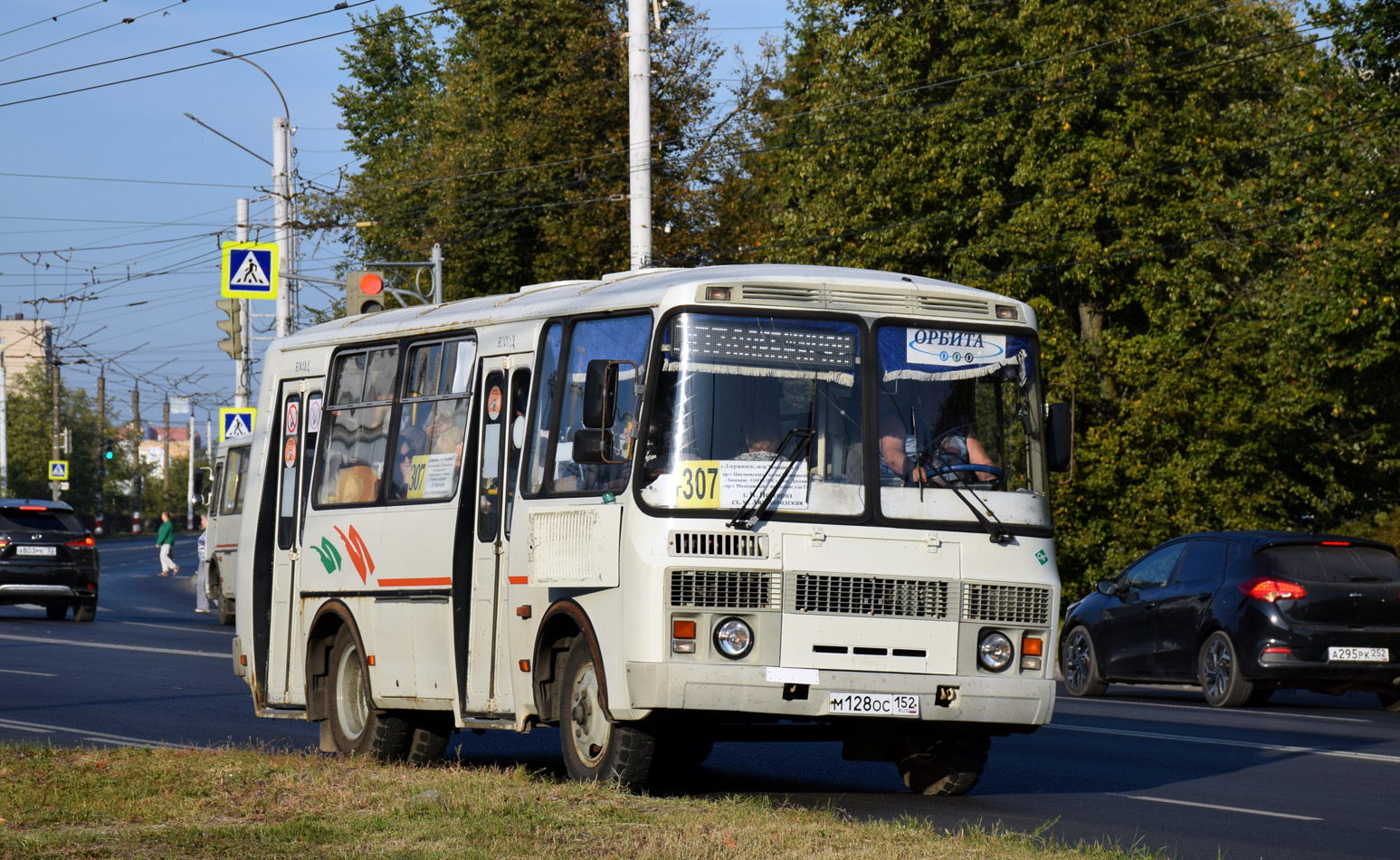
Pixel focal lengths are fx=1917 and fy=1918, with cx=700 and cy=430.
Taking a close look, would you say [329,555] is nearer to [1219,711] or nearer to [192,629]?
[1219,711]

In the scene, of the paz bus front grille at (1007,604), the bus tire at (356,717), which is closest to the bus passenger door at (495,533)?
the bus tire at (356,717)

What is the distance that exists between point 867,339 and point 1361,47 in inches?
824

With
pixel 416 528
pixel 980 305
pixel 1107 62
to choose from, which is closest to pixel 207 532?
pixel 1107 62

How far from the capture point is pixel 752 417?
9.84 metres

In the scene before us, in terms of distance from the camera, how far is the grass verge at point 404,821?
794 centimetres

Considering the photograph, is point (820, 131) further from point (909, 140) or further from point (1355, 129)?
point (1355, 129)

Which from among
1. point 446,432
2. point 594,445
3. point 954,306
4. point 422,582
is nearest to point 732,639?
point 594,445

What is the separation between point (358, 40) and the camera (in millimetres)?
71250

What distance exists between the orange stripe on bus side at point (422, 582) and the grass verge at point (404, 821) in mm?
1280

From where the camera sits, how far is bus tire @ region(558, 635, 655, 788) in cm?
990

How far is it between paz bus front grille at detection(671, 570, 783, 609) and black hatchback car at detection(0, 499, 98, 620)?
23.8 meters

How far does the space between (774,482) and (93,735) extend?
6.63 meters


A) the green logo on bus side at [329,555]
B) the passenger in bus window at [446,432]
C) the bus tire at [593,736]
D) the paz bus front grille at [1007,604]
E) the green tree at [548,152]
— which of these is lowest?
the bus tire at [593,736]

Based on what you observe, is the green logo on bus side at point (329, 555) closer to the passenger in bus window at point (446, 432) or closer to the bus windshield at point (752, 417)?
the passenger in bus window at point (446, 432)
